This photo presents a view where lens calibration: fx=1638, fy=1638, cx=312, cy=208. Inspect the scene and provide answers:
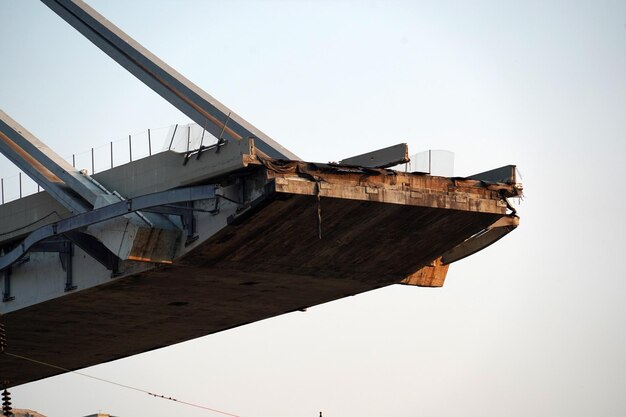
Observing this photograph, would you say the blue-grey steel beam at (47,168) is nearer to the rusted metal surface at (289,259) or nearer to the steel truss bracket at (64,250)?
the steel truss bracket at (64,250)

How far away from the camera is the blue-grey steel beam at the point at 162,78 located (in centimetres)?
6775

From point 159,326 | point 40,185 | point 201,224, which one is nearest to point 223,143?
point 201,224

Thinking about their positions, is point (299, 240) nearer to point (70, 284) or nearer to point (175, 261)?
point (175, 261)

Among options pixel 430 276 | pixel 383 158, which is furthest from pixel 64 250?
pixel 430 276

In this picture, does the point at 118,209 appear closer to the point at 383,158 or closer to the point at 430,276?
the point at 383,158

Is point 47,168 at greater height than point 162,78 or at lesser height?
lesser

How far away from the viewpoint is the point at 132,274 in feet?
219

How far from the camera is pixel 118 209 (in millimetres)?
63688

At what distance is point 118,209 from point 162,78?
8.86 meters

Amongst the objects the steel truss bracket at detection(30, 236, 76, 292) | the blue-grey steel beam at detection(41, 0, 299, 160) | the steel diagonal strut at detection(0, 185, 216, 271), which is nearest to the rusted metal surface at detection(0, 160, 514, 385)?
the steel truss bracket at detection(30, 236, 76, 292)

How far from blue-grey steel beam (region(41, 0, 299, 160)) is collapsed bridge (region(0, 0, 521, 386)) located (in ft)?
0.26

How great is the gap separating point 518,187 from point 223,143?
41.3 ft

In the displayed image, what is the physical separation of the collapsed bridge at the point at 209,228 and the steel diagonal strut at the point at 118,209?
0.19ft

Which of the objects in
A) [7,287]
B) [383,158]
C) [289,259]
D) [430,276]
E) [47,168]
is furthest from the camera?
[430,276]
